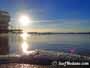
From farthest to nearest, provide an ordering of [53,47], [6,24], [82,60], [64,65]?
[6,24]
[53,47]
[82,60]
[64,65]

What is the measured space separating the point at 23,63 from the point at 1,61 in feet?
2.22

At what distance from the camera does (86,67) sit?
621 centimetres

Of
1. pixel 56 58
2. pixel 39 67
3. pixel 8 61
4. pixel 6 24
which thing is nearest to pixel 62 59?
pixel 56 58

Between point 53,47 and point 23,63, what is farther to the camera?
point 53,47

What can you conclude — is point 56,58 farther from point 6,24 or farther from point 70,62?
point 6,24

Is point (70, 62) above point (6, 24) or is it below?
below

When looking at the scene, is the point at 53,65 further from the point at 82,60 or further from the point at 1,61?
the point at 1,61

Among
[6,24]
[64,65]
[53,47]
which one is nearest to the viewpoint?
[64,65]

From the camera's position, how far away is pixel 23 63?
22.8 ft

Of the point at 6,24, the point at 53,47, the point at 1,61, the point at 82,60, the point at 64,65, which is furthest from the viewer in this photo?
the point at 6,24

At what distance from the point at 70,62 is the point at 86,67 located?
1.48 ft

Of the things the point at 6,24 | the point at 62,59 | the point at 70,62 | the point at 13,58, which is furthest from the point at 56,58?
the point at 6,24

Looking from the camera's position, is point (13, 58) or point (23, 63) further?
point (13, 58)

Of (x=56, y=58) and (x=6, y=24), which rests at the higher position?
(x=6, y=24)
